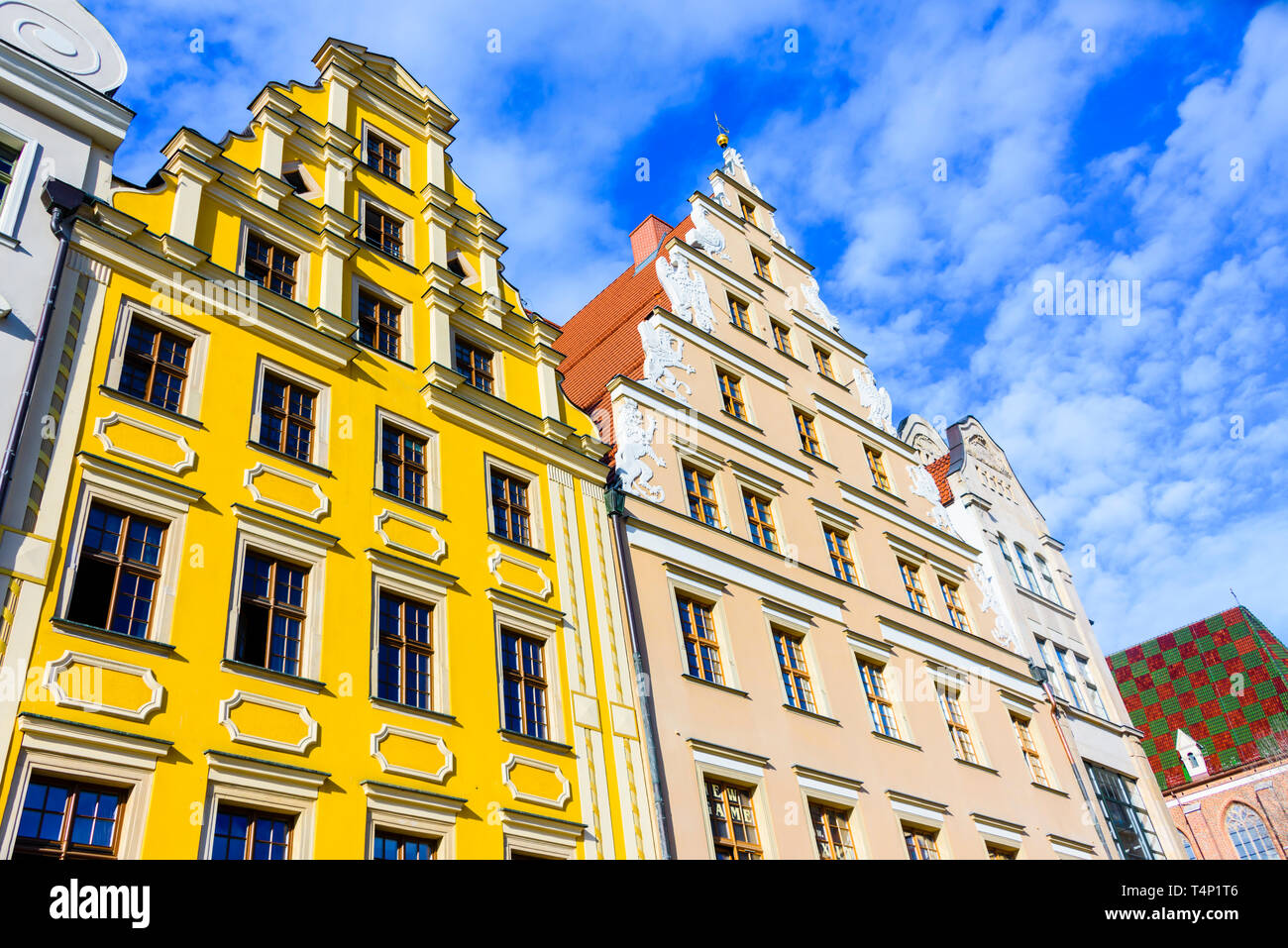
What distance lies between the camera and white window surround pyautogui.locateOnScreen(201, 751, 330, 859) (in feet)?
33.6

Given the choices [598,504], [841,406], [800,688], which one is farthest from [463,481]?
[841,406]

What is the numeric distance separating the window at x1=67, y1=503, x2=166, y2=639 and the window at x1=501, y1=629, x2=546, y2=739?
15.0ft

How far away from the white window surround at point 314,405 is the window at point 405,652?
2.05m

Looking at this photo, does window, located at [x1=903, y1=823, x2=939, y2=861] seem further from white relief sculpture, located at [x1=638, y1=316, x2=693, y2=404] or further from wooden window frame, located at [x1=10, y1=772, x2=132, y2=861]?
wooden window frame, located at [x1=10, y1=772, x2=132, y2=861]

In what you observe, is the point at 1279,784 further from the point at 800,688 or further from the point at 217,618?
the point at 217,618

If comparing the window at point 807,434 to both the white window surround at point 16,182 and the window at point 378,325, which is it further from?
the white window surround at point 16,182

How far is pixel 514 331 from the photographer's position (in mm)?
18281

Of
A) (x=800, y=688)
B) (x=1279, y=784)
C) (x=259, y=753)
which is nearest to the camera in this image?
(x=259, y=753)

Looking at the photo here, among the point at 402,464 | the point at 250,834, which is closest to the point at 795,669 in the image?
the point at 402,464

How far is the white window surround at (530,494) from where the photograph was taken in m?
15.5

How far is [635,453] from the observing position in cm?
1855

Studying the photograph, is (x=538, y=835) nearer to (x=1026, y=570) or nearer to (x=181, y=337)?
(x=181, y=337)
